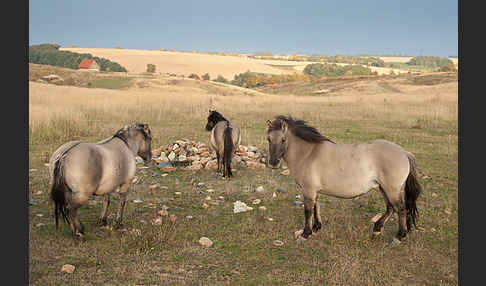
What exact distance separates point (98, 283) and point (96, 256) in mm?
760

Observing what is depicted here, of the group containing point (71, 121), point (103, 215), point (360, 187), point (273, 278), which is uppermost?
point (71, 121)

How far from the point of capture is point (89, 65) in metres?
84.4

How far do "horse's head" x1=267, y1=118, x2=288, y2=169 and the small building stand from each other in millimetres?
85993

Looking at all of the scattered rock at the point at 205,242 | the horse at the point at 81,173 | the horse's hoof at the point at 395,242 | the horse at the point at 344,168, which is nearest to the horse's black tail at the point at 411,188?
the horse at the point at 344,168

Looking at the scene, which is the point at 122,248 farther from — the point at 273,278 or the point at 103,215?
the point at 273,278

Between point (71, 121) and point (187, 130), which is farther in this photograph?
point (187, 130)

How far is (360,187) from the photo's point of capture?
5484mm

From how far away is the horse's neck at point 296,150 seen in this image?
5945 mm

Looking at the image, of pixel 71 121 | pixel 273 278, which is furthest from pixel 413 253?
pixel 71 121

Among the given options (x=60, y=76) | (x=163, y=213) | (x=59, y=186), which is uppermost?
(x=60, y=76)

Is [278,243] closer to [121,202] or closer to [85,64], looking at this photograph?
[121,202]

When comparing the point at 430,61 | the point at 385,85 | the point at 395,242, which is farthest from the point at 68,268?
the point at 430,61

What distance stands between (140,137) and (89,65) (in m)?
87.4

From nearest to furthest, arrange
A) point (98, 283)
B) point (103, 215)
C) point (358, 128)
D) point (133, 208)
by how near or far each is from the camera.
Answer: point (98, 283), point (103, 215), point (133, 208), point (358, 128)
